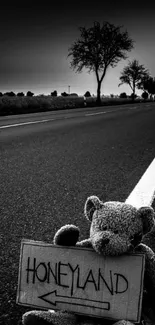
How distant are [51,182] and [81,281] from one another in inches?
109

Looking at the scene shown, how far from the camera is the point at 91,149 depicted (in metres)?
7.05

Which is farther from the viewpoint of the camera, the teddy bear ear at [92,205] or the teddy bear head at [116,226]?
the teddy bear ear at [92,205]

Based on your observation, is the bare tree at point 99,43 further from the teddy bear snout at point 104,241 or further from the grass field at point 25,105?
the teddy bear snout at point 104,241

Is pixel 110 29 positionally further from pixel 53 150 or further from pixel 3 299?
pixel 3 299

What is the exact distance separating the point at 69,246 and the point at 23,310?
16.9 inches

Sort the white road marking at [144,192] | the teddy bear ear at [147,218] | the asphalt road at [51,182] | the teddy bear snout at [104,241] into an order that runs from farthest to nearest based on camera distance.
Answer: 1. the white road marking at [144,192]
2. the asphalt road at [51,182]
3. the teddy bear ear at [147,218]
4. the teddy bear snout at [104,241]

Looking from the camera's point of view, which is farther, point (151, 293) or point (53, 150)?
point (53, 150)

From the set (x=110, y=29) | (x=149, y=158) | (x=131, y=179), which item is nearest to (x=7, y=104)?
(x=149, y=158)

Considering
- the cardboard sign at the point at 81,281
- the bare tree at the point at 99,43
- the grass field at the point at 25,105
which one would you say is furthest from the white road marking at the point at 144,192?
the bare tree at the point at 99,43

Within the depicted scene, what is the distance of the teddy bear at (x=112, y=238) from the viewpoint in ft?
4.88

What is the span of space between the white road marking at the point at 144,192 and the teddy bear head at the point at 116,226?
130 cm

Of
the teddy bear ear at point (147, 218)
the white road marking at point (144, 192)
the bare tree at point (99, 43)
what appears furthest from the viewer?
the bare tree at point (99, 43)

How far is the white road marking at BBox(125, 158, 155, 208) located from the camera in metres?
3.05

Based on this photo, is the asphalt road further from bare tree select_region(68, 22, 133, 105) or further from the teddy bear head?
bare tree select_region(68, 22, 133, 105)
